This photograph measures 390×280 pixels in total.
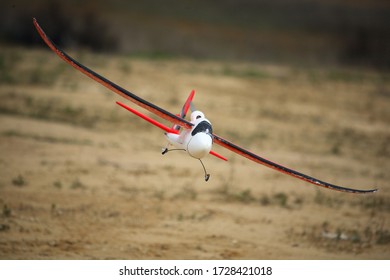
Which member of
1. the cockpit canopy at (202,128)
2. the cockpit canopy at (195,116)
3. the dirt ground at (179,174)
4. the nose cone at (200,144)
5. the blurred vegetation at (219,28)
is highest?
the blurred vegetation at (219,28)

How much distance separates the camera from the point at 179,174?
1662cm

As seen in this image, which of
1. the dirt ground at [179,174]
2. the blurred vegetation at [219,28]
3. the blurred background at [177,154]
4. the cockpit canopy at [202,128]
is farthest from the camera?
the blurred vegetation at [219,28]

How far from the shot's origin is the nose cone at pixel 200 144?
23.7ft

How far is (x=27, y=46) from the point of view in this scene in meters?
38.6

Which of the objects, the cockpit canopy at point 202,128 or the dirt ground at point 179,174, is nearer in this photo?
the cockpit canopy at point 202,128

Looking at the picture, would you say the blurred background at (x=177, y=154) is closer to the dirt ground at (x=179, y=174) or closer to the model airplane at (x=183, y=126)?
the dirt ground at (x=179, y=174)

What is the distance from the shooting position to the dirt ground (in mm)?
11617

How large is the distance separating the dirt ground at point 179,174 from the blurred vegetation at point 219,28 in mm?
11081

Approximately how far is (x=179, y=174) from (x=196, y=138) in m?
9.37

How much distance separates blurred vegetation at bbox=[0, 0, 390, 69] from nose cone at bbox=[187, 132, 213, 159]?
1300 inches

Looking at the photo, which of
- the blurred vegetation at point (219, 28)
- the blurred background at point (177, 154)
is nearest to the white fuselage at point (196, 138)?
the blurred background at point (177, 154)

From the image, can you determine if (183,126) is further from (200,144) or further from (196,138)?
(200,144)

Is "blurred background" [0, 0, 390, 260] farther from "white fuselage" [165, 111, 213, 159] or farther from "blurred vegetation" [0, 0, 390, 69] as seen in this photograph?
"white fuselage" [165, 111, 213, 159]

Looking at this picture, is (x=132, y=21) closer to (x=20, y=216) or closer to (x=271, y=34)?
(x=271, y=34)
